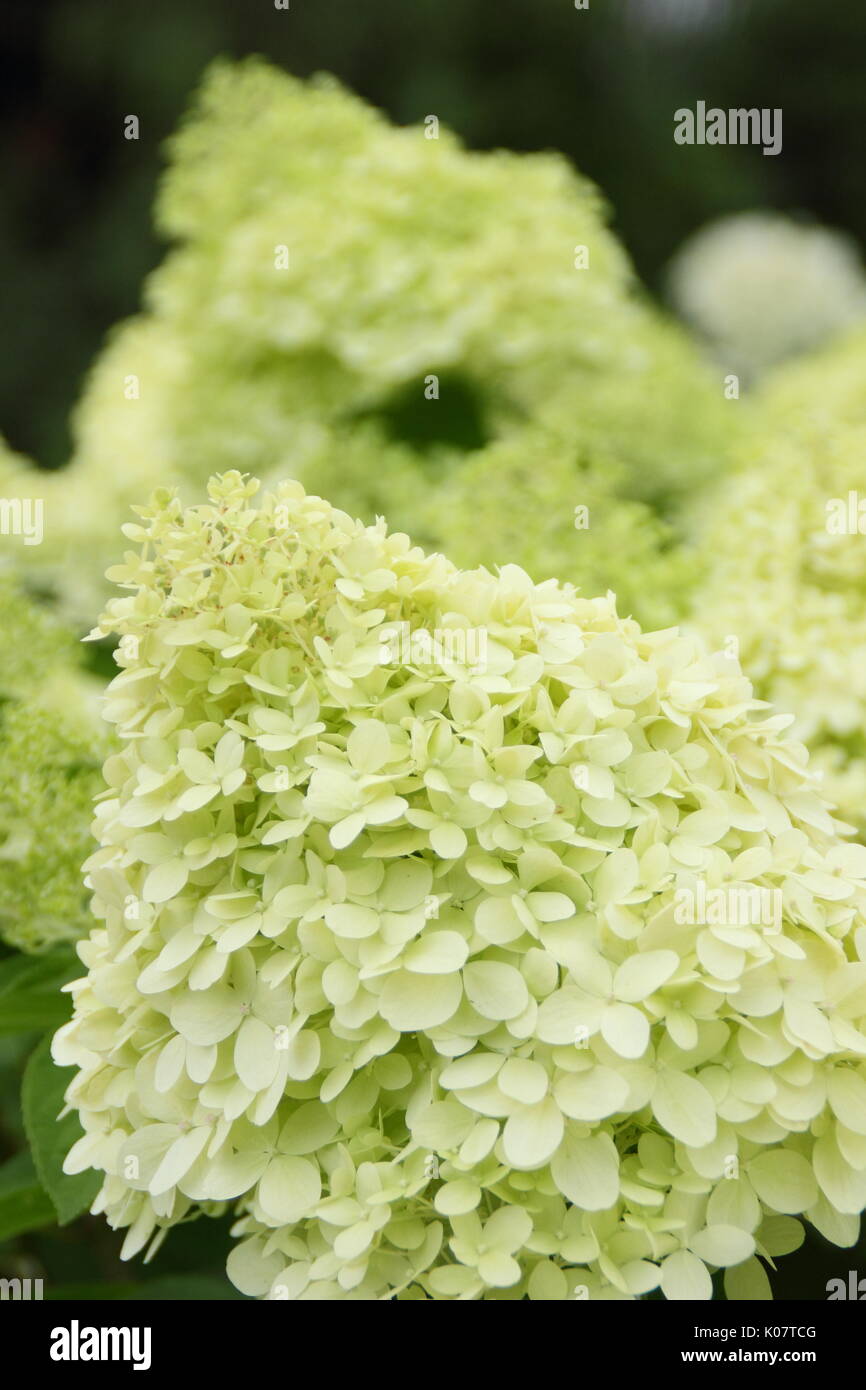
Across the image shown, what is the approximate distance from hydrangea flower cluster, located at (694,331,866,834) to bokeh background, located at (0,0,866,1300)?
6.39 ft

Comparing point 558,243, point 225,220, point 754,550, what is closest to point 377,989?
point 754,550

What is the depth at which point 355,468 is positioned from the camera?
39.6 inches

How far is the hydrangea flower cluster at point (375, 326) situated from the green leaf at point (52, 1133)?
46 centimetres

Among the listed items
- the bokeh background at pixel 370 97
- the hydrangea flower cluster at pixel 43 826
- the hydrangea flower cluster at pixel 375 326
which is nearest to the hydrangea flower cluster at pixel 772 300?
the bokeh background at pixel 370 97

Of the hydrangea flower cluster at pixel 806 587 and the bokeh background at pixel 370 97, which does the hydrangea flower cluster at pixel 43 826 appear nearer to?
the hydrangea flower cluster at pixel 806 587

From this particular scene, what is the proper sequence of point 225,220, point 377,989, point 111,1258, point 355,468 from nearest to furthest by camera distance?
point 377,989 → point 111,1258 → point 355,468 → point 225,220

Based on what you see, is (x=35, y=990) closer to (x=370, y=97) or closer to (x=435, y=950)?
(x=435, y=950)

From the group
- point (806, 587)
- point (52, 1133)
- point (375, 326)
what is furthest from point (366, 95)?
point (52, 1133)

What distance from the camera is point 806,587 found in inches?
30.6

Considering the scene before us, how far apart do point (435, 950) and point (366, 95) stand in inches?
105

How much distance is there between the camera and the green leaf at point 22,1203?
23.7 inches

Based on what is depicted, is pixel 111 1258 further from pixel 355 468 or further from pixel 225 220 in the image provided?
pixel 225 220
